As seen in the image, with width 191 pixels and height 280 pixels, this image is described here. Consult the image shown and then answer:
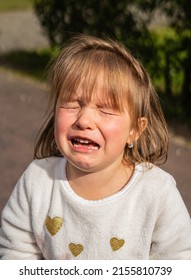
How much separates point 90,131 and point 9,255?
0.65 m

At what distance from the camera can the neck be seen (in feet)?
8.15

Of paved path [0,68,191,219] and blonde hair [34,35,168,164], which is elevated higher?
blonde hair [34,35,168,164]

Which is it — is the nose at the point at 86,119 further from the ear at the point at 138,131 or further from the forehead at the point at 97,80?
the ear at the point at 138,131

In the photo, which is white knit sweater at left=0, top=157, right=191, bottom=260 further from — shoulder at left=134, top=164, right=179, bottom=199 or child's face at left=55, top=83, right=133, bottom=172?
child's face at left=55, top=83, right=133, bottom=172

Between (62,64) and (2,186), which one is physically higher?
(62,64)

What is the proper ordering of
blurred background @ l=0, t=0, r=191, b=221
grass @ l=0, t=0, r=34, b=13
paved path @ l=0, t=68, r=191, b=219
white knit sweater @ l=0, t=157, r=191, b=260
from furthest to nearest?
grass @ l=0, t=0, r=34, b=13 → blurred background @ l=0, t=0, r=191, b=221 → paved path @ l=0, t=68, r=191, b=219 → white knit sweater @ l=0, t=157, r=191, b=260

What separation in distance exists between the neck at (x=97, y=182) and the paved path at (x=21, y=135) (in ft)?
6.52

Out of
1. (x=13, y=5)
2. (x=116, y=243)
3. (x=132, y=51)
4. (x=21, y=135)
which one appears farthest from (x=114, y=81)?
(x=13, y=5)

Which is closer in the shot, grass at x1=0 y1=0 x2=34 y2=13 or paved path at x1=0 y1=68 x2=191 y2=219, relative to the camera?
paved path at x1=0 y1=68 x2=191 y2=219

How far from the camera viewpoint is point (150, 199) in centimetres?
243

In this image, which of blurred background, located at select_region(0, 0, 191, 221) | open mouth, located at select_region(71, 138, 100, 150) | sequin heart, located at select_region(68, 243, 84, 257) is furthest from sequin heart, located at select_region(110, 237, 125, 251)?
blurred background, located at select_region(0, 0, 191, 221)

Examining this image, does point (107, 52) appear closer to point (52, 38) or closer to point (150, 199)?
point (150, 199)

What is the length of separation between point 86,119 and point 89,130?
41 mm
